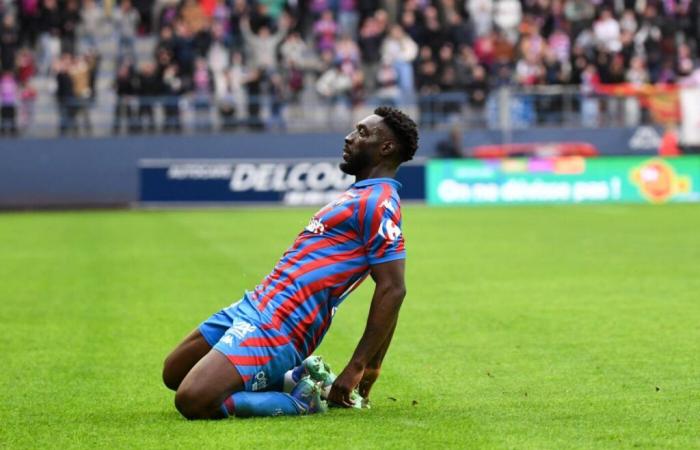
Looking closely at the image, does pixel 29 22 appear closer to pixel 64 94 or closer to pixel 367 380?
pixel 64 94

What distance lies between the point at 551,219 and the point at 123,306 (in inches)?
571

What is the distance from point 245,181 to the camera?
3297cm

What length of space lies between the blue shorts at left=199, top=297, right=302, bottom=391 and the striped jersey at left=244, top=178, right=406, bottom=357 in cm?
3

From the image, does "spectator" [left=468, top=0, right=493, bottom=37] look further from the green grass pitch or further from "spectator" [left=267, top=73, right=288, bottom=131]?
the green grass pitch

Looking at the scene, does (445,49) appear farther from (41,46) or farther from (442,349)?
(442,349)

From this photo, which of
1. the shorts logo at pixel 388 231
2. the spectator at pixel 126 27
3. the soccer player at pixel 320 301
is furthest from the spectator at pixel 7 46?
the shorts logo at pixel 388 231

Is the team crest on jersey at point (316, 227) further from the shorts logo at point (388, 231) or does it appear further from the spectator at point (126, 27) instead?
the spectator at point (126, 27)

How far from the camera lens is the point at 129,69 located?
1356 inches

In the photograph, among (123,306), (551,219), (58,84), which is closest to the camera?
(123,306)

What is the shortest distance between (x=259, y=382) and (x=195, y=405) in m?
0.39

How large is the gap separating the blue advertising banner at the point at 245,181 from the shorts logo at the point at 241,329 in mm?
25158

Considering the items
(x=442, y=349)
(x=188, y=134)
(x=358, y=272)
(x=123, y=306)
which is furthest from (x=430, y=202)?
(x=358, y=272)

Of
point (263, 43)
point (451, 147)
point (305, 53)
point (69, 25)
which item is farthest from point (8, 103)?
point (451, 147)

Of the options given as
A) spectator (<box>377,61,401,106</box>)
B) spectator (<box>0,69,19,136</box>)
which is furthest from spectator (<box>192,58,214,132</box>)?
spectator (<box>0,69,19,136</box>)
